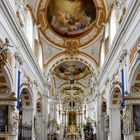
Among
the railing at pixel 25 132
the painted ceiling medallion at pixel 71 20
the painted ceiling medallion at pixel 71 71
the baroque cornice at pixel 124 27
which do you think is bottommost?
the railing at pixel 25 132

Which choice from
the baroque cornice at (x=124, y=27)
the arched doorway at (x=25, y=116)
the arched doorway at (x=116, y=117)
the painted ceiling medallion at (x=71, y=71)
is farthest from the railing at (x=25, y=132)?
the painted ceiling medallion at (x=71, y=71)

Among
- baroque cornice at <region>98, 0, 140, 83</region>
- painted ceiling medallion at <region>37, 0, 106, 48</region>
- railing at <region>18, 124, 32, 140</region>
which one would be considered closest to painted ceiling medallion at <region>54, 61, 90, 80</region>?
painted ceiling medallion at <region>37, 0, 106, 48</region>

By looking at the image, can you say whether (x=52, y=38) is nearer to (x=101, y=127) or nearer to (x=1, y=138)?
(x=101, y=127)

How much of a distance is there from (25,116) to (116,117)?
624 centimetres

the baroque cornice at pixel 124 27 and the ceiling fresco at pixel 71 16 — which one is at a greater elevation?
the ceiling fresco at pixel 71 16

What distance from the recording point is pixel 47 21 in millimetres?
26094

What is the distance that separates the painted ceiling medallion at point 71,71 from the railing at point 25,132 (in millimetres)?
16637

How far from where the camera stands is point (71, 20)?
88.6 feet

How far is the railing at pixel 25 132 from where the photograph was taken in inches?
824

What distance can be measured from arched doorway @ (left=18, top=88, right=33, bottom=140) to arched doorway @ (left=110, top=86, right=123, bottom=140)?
219 inches

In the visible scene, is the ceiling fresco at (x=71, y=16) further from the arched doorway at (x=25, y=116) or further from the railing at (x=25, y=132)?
the railing at (x=25, y=132)

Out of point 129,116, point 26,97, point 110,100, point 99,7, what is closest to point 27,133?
point 26,97

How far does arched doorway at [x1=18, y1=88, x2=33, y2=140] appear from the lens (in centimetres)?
2108

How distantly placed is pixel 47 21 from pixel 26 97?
7207 millimetres
